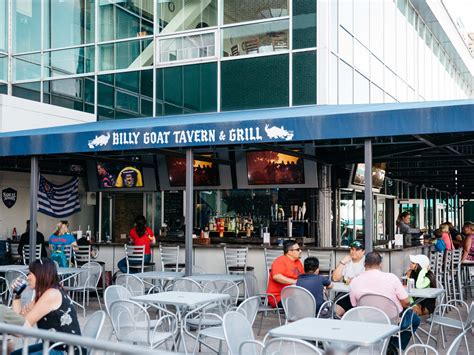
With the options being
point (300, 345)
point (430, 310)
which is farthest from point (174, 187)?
point (300, 345)

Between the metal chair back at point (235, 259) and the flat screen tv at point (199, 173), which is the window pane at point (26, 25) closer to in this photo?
the flat screen tv at point (199, 173)

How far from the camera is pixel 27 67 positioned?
52.3 feet

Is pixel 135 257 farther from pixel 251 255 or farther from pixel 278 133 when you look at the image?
pixel 278 133

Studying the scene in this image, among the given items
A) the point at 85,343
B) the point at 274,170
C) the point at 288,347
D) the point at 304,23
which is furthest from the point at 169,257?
the point at 85,343

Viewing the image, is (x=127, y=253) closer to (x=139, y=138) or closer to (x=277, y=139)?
(x=139, y=138)

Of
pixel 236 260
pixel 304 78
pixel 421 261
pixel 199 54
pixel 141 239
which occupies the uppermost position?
pixel 199 54

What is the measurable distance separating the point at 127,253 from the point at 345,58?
6144mm

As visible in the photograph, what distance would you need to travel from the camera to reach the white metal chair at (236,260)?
11.4 m

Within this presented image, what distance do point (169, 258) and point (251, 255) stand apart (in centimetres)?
165

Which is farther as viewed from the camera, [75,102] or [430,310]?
[75,102]

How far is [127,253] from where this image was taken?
1196 cm

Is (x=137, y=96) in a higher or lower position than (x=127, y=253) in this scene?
higher

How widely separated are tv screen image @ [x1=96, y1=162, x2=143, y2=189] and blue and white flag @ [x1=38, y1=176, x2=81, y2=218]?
2.29 ft

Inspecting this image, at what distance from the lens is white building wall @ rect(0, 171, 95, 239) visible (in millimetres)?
14922
